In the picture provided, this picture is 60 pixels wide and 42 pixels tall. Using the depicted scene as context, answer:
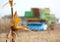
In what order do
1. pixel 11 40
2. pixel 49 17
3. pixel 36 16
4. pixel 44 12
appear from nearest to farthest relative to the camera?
pixel 11 40
pixel 36 16
pixel 49 17
pixel 44 12

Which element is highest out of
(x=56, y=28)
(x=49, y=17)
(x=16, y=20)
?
(x=16, y=20)

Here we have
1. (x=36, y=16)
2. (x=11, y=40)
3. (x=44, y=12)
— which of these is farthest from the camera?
(x=44, y=12)

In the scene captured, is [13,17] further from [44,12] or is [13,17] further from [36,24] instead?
[44,12]

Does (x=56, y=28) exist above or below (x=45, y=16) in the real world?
below

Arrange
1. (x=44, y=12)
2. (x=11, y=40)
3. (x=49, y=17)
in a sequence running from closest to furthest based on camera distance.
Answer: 1. (x=11, y=40)
2. (x=49, y=17)
3. (x=44, y=12)

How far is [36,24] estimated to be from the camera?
12.1 ft

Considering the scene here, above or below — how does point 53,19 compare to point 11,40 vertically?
below

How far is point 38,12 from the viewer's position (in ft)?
12.2

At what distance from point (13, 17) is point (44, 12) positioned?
12.4ft

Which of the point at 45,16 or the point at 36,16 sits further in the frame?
the point at 45,16

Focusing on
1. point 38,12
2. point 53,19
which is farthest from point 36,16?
point 53,19

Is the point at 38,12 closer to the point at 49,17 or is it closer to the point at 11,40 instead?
the point at 49,17

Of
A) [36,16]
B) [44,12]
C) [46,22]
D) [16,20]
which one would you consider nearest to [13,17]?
[16,20]

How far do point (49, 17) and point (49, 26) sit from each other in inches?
9.0
